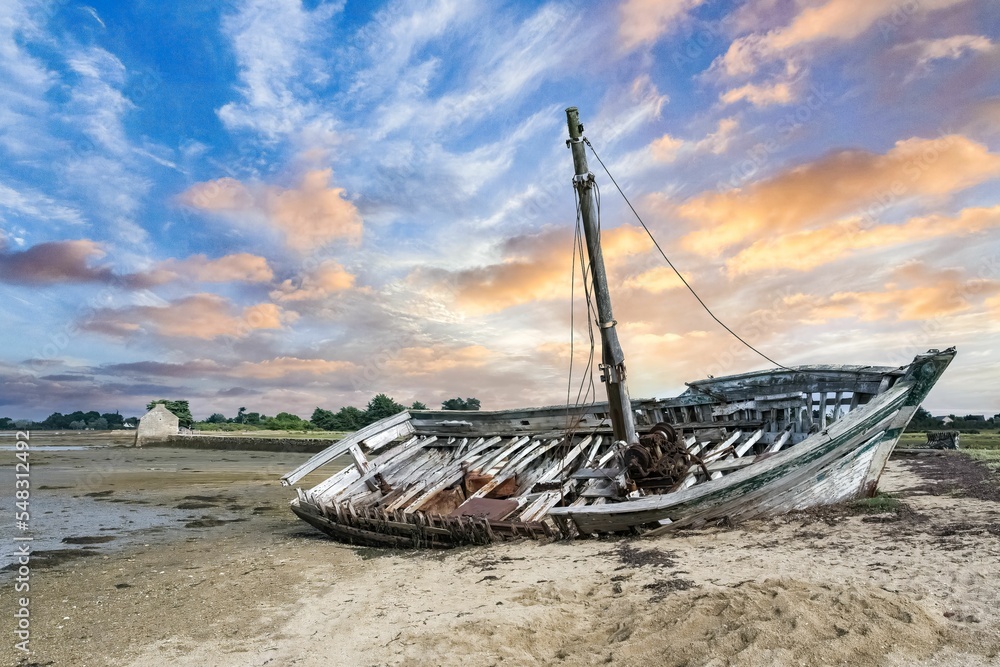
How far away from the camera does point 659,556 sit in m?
6.12

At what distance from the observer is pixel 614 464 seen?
10.3 metres

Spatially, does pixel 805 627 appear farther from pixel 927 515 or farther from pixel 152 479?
pixel 152 479

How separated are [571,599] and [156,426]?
61237mm

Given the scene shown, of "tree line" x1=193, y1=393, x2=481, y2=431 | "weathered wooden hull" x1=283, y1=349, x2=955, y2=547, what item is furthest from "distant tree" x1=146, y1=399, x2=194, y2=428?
"weathered wooden hull" x1=283, y1=349, x2=955, y2=547

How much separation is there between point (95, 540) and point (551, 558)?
31.6 feet

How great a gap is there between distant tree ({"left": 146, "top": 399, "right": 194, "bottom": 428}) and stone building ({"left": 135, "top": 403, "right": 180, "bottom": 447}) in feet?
22.2

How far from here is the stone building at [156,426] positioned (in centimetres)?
5379

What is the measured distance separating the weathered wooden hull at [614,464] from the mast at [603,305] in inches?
23.0

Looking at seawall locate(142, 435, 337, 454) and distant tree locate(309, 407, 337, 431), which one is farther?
distant tree locate(309, 407, 337, 431)

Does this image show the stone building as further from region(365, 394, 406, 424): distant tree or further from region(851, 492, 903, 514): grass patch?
region(851, 492, 903, 514): grass patch

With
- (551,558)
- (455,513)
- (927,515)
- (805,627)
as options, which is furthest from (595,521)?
(927,515)

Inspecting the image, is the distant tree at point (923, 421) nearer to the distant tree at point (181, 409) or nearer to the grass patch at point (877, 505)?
the grass patch at point (877, 505)

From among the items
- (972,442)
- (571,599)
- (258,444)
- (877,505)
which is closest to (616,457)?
(877,505)

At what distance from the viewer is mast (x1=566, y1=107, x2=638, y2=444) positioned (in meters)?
9.59
